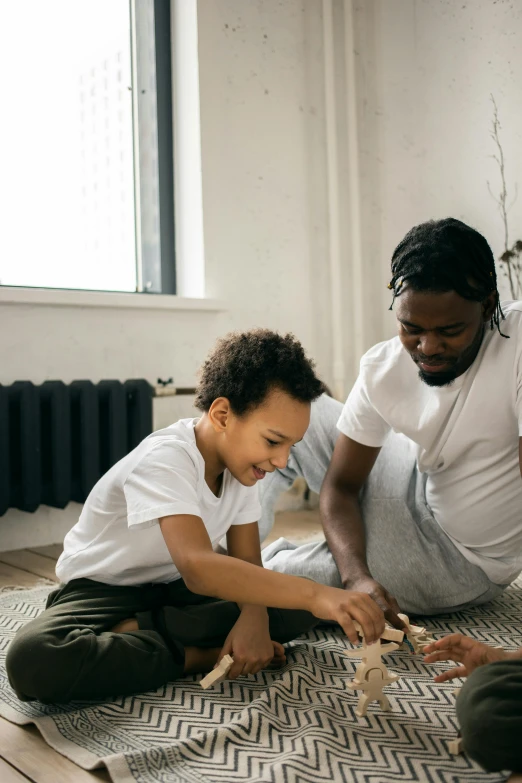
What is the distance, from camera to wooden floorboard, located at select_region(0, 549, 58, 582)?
7.07 feet

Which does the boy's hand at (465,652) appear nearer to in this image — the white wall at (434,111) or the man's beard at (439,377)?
the man's beard at (439,377)

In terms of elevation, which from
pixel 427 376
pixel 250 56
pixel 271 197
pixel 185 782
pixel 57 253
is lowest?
pixel 185 782

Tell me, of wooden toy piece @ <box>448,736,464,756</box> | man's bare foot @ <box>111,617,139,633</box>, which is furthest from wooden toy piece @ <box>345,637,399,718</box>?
man's bare foot @ <box>111,617,139,633</box>

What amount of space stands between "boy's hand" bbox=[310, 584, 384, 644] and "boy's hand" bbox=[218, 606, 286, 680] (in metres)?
0.23

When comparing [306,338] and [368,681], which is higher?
[306,338]

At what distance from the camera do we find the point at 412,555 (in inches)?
63.7

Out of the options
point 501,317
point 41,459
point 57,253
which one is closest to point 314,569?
point 501,317

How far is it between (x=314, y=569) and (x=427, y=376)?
18.6 inches

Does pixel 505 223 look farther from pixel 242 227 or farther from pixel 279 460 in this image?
pixel 279 460

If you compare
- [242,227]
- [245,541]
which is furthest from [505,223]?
[245,541]

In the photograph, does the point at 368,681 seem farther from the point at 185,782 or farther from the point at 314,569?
the point at 314,569

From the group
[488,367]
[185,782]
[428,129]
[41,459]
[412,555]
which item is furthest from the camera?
[428,129]

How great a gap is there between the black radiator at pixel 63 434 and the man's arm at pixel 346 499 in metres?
1.02

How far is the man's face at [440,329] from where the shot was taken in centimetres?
137
